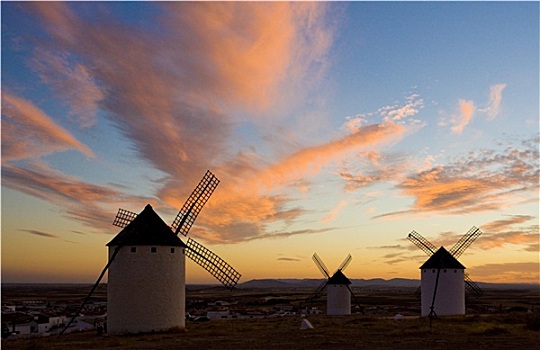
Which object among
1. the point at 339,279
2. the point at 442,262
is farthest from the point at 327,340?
the point at 339,279

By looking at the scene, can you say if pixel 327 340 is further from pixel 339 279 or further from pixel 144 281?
pixel 339 279

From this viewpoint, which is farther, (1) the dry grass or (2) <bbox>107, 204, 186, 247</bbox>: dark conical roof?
(2) <bbox>107, 204, 186, 247</bbox>: dark conical roof

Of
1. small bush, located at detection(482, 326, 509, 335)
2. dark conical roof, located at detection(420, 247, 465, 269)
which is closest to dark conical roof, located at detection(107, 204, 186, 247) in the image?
small bush, located at detection(482, 326, 509, 335)

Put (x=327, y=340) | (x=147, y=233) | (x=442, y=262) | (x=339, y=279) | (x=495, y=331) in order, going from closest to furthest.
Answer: (x=327, y=340), (x=495, y=331), (x=147, y=233), (x=442, y=262), (x=339, y=279)

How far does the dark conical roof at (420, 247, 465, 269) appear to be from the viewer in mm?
50656

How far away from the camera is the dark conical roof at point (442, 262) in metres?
50.7

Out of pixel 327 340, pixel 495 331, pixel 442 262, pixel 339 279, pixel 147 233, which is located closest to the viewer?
pixel 327 340

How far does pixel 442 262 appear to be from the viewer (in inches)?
1994

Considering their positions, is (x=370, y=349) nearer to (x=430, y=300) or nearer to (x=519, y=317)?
(x=519, y=317)

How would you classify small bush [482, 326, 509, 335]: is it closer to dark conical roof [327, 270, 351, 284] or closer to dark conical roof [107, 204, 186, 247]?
dark conical roof [107, 204, 186, 247]

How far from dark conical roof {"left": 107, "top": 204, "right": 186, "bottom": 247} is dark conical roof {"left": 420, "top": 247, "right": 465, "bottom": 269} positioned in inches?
1077

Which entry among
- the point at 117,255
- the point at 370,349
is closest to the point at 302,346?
the point at 370,349

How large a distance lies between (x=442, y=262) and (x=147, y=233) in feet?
99.1

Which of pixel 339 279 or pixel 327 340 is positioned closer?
pixel 327 340
